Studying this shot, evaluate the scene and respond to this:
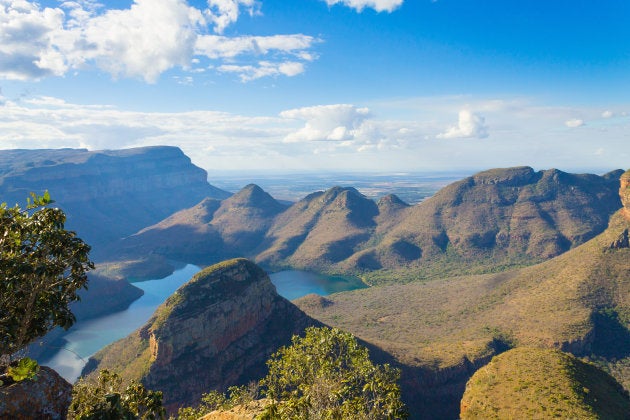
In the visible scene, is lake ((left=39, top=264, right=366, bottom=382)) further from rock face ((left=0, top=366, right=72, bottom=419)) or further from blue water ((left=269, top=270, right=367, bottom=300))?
rock face ((left=0, top=366, right=72, bottom=419))

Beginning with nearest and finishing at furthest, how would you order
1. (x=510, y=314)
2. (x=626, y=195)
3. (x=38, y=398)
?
(x=38, y=398) < (x=510, y=314) < (x=626, y=195)

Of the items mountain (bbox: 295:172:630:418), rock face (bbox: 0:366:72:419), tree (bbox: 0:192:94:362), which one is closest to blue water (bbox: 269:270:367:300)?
mountain (bbox: 295:172:630:418)

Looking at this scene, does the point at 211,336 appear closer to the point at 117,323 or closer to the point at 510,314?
the point at 510,314

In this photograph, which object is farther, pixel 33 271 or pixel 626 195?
pixel 626 195

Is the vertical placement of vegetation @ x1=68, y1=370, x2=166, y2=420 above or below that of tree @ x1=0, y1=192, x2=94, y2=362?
below

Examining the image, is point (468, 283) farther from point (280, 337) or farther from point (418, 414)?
point (280, 337)

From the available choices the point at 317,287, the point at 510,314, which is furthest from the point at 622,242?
the point at 317,287
